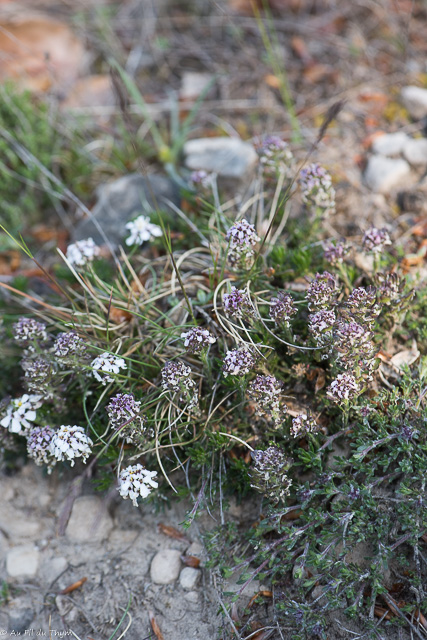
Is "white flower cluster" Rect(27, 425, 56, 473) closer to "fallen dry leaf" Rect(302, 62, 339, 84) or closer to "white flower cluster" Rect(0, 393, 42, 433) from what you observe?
"white flower cluster" Rect(0, 393, 42, 433)

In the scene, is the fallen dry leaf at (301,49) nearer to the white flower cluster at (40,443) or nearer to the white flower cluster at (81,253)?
the white flower cluster at (81,253)

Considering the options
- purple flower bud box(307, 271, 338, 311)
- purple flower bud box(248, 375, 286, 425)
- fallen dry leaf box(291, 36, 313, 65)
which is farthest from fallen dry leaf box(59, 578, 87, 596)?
fallen dry leaf box(291, 36, 313, 65)

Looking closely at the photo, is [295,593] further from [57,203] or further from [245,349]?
[57,203]

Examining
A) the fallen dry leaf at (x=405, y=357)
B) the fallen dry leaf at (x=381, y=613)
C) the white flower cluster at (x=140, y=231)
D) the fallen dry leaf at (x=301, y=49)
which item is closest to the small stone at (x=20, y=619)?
the fallen dry leaf at (x=381, y=613)

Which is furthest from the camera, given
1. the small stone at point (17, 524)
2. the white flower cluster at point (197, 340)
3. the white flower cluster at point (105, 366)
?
the small stone at point (17, 524)

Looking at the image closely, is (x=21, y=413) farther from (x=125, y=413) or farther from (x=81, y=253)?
(x=81, y=253)
